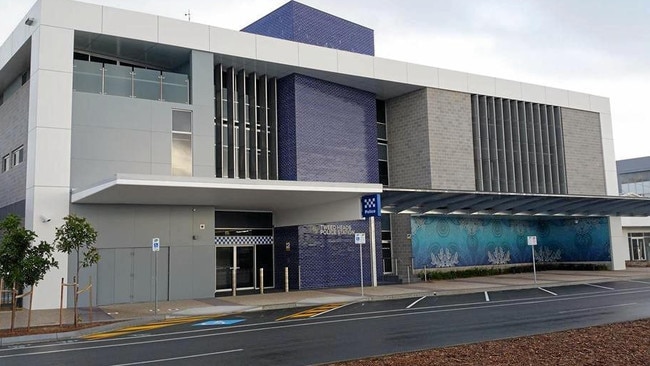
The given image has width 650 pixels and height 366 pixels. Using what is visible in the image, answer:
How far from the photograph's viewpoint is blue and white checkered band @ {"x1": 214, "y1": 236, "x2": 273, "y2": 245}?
27688 mm

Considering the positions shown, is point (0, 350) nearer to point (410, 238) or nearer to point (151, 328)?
point (151, 328)

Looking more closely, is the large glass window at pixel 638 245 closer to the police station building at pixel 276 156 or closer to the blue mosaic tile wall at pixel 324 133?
the police station building at pixel 276 156

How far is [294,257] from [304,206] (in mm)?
3129

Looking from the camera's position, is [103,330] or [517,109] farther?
[517,109]

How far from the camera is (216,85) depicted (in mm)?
27984

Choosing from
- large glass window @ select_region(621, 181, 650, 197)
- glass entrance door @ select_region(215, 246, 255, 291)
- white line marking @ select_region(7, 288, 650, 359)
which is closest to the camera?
white line marking @ select_region(7, 288, 650, 359)

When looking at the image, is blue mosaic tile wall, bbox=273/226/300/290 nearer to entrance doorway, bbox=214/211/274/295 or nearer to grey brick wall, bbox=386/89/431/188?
entrance doorway, bbox=214/211/274/295

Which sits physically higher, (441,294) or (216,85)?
(216,85)

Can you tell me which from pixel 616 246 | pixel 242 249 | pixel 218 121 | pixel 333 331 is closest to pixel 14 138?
pixel 218 121

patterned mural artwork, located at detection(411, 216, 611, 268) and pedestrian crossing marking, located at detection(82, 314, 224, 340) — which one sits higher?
patterned mural artwork, located at detection(411, 216, 611, 268)

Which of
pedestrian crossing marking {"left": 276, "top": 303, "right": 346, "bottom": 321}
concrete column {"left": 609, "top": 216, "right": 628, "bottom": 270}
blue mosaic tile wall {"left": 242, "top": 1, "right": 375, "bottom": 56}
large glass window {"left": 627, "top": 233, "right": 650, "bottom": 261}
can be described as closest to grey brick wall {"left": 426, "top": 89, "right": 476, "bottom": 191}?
blue mosaic tile wall {"left": 242, "top": 1, "right": 375, "bottom": 56}

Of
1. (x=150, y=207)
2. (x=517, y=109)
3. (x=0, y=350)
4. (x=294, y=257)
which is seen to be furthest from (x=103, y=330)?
(x=517, y=109)

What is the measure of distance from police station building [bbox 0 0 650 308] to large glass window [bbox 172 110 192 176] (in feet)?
0.33

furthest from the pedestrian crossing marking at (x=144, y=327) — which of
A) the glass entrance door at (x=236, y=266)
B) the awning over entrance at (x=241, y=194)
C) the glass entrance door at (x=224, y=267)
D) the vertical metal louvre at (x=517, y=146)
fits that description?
the vertical metal louvre at (x=517, y=146)
